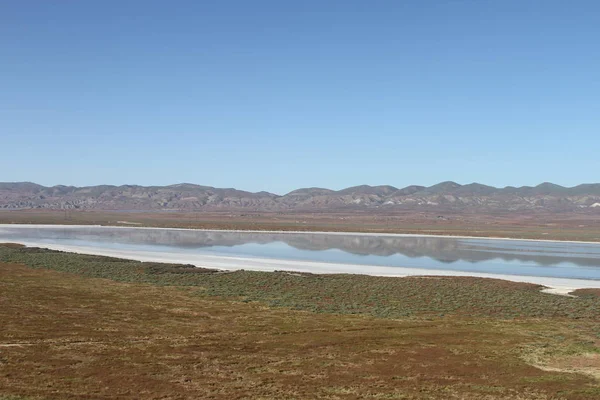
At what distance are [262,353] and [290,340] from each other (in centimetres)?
324

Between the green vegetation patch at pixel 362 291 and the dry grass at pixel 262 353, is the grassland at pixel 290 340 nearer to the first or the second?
the dry grass at pixel 262 353

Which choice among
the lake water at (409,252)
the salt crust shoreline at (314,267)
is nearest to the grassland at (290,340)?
the salt crust shoreline at (314,267)

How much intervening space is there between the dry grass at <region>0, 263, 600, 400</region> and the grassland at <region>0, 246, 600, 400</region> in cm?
8

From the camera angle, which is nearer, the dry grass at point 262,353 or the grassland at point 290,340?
the dry grass at point 262,353

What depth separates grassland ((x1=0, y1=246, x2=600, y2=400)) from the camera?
69.2 feet

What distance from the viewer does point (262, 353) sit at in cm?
2600

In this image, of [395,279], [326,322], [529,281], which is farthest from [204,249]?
[326,322]

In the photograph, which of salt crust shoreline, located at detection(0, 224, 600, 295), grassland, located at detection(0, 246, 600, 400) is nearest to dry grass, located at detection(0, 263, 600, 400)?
grassland, located at detection(0, 246, 600, 400)

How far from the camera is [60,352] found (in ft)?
81.2

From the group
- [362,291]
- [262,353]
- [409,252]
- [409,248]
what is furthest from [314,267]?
[262,353]

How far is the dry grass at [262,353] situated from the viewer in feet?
68.1

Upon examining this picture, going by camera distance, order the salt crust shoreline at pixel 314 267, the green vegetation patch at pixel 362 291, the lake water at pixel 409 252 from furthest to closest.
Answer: the lake water at pixel 409 252, the salt crust shoreline at pixel 314 267, the green vegetation patch at pixel 362 291

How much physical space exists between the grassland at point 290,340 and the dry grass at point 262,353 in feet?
0.27

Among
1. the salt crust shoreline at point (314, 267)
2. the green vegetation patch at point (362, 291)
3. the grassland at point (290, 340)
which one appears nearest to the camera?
the grassland at point (290, 340)
